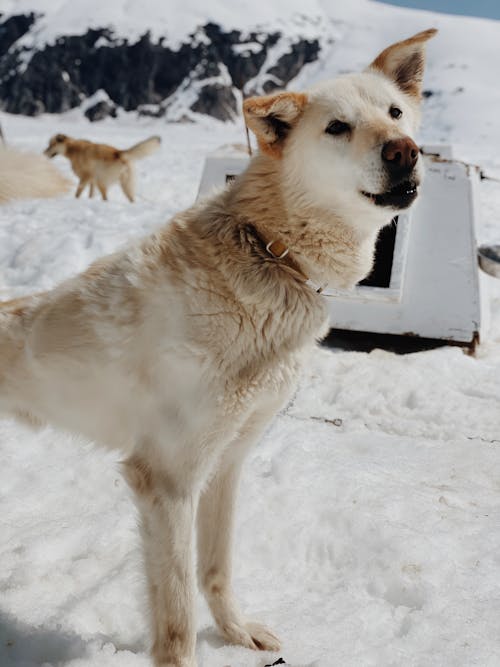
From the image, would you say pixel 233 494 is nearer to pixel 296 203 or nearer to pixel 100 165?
pixel 296 203

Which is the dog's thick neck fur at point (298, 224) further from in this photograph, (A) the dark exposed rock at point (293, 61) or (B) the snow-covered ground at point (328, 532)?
(A) the dark exposed rock at point (293, 61)

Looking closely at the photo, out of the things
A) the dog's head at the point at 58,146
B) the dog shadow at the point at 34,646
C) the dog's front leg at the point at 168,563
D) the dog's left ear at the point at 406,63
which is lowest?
the dog's head at the point at 58,146

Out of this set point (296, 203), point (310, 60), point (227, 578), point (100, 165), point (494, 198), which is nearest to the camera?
point (296, 203)

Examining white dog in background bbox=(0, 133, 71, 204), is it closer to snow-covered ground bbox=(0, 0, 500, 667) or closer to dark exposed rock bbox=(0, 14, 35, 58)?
snow-covered ground bbox=(0, 0, 500, 667)

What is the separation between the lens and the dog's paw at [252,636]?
1.86 meters

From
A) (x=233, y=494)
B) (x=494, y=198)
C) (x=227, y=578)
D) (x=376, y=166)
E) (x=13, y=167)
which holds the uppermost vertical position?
(x=376, y=166)

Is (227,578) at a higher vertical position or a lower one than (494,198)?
higher

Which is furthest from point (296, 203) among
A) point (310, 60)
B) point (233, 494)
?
point (310, 60)

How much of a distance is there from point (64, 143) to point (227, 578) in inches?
484

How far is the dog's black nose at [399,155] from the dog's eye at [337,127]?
178mm

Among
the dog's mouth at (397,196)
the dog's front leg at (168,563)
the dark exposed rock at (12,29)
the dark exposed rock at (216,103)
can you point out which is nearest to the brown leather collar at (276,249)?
the dog's mouth at (397,196)

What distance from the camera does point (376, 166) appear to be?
1.74 meters

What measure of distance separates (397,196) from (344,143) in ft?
0.78

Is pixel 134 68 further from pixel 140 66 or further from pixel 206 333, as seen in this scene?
pixel 206 333
